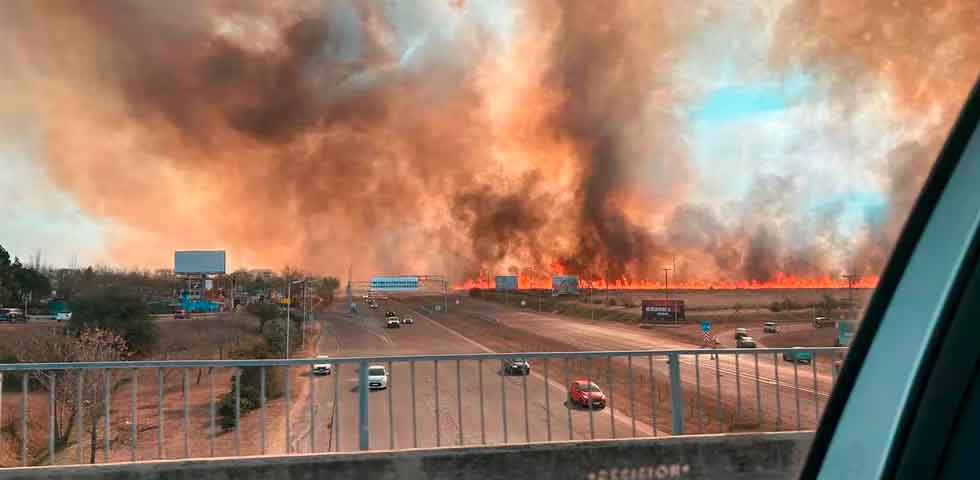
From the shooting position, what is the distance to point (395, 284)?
1342 inches

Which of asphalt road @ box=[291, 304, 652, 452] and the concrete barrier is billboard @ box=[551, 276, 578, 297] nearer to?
asphalt road @ box=[291, 304, 652, 452]

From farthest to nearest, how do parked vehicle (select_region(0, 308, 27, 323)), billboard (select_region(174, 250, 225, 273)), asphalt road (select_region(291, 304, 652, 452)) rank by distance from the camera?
billboard (select_region(174, 250, 225, 273)) < parked vehicle (select_region(0, 308, 27, 323)) < asphalt road (select_region(291, 304, 652, 452))

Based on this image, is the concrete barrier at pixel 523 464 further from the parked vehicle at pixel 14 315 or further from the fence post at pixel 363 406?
the parked vehicle at pixel 14 315

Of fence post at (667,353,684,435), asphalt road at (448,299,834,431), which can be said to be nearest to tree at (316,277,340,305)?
asphalt road at (448,299,834,431)

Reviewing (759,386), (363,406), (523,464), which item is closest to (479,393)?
(523,464)

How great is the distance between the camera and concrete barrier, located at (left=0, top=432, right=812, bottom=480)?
391 cm

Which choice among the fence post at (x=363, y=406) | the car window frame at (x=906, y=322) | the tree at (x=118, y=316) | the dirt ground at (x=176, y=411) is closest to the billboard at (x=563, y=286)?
the dirt ground at (x=176, y=411)

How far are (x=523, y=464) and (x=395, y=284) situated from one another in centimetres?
3047

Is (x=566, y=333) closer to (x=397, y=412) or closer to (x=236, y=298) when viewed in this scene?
(x=397, y=412)

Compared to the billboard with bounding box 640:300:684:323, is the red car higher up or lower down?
higher up

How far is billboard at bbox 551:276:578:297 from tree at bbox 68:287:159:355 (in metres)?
26.8

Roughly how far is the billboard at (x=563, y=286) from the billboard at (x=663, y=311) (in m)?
9.36

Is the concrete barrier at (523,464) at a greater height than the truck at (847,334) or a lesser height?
lesser

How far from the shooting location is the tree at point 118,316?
1734 centimetres
